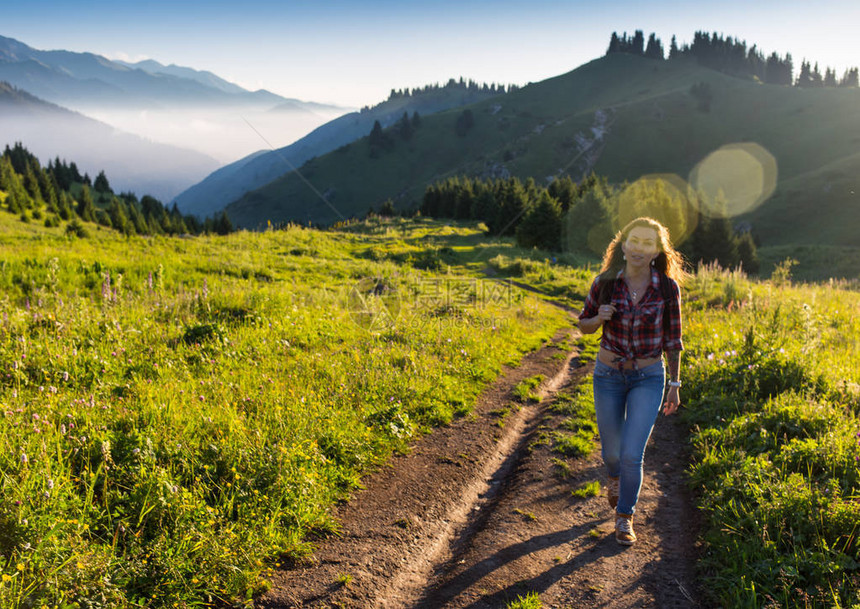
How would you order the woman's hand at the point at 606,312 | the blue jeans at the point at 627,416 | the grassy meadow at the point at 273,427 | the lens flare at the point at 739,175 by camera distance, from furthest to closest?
the lens flare at the point at 739,175
the woman's hand at the point at 606,312
the blue jeans at the point at 627,416
the grassy meadow at the point at 273,427

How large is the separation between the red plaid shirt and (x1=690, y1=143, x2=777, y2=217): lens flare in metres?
115

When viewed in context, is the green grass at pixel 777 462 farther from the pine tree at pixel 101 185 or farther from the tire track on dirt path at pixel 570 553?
the pine tree at pixel 101 185

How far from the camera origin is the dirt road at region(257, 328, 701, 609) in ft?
13.2

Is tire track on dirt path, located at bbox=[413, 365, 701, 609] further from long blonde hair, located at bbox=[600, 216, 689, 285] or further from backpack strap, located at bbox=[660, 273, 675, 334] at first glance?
long blonde hair, located at bbox=[600, 216, 689, 285]


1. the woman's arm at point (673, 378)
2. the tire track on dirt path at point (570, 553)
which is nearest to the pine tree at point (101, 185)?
the tire track on dirt path at point (570, 553)

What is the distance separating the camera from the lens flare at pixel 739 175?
114 metres

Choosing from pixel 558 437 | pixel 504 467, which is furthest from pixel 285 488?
pixel 558 437

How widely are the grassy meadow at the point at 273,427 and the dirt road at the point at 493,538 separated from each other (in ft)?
0.97

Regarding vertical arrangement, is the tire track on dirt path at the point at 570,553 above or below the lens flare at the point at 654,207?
below

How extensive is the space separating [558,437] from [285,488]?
420 cm

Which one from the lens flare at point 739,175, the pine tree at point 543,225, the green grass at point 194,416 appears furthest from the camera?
the lens flare at point 739,175

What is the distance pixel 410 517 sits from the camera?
514 centimetres

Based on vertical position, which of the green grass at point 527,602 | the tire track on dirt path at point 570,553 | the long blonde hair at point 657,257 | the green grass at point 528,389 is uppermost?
the long blonde hair at point 657,257

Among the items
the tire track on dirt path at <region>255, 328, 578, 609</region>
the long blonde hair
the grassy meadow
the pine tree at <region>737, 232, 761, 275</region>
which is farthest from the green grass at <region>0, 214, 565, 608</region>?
the pine tree at <region>737, 232, 761, 275</region>
